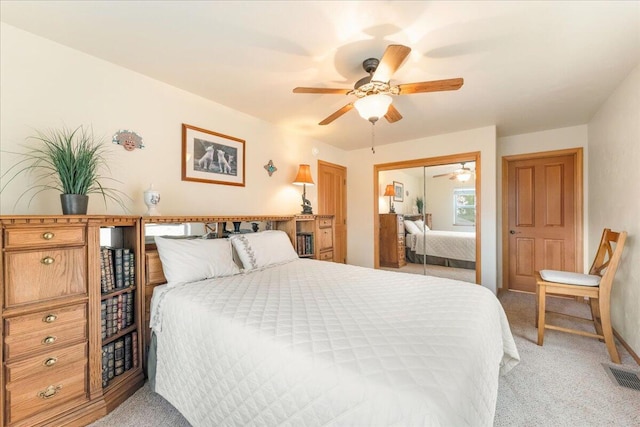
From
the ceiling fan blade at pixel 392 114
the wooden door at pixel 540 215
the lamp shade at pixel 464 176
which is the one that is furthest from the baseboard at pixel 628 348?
the ceiling fan blade at pixel 392 114

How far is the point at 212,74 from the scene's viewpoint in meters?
2.21

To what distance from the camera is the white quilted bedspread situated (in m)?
0.83

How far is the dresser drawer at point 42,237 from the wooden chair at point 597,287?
3606 mm

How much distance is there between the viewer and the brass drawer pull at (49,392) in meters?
1.38

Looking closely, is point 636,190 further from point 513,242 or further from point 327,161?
point 327,161

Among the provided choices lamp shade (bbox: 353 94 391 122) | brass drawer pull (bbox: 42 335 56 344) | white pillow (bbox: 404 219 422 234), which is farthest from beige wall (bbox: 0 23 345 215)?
white pillow (bbox: 404 219 422 234)

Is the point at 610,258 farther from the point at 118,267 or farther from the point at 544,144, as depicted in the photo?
the point at 118,267

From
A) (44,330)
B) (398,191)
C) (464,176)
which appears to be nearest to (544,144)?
(464,176)

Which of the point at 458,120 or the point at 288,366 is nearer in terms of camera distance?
the point at 288,366

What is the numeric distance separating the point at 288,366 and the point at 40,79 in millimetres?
2413

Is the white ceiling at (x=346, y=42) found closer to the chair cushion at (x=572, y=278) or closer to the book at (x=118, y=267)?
the book at (x=118, y=267)

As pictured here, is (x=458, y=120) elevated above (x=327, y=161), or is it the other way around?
(x=458, y=120)

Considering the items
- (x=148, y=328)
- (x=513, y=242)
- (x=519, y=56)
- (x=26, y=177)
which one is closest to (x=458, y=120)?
(x=519, y=56)

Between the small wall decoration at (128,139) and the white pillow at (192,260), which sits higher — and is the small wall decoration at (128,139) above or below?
above
